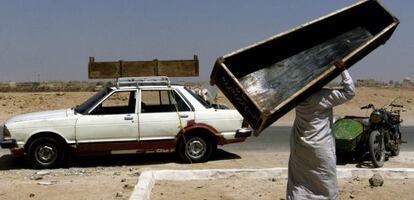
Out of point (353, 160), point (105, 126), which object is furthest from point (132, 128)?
point (353, 160)

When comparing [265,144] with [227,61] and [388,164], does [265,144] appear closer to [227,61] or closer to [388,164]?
[388,164]

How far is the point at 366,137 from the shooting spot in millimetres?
11062

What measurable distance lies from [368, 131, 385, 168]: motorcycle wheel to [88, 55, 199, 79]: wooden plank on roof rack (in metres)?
4.60

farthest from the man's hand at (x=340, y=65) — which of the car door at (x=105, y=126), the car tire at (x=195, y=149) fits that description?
the car door at (x=105, y=126)

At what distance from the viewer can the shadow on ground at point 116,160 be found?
37.3ft

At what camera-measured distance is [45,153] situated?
10703mm

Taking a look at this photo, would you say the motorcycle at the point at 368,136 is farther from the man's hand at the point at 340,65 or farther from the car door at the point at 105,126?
the man's hand at the point at 340,65

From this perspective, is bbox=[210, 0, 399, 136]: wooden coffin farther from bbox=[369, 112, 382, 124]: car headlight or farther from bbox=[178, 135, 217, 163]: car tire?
bbox=[178, 135, 217, 163]: car tire

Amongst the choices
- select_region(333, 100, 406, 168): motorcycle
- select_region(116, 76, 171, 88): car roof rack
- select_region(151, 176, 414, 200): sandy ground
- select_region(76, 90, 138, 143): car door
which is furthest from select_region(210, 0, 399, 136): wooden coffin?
select_region(116, 76, 171, 88): car roof rack

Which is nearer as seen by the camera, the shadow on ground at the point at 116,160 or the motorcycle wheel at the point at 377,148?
the motorcycle wheel at the point at 377,148

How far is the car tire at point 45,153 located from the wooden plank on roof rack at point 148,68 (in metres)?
3.34

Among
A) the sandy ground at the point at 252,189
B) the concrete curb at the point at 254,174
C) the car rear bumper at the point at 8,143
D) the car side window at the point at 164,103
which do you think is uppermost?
the car side window at the point at 164,103

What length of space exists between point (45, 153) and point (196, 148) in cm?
272

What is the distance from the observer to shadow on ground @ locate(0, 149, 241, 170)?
11359 millimetres
